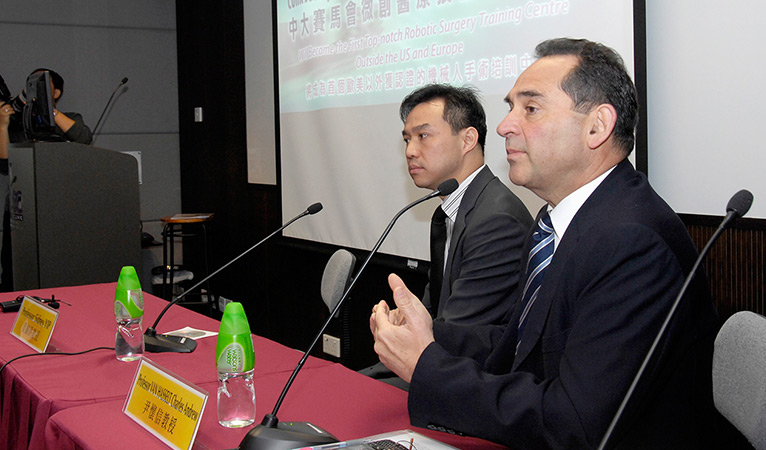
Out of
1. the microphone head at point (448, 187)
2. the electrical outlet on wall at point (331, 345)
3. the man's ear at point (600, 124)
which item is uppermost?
the man's ear at point (600, 124)

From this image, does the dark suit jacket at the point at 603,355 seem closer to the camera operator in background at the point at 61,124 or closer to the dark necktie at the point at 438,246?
the dark necktie at the point at 438,246

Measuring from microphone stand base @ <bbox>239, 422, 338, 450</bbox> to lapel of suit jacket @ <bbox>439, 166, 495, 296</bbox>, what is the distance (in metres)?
1.01

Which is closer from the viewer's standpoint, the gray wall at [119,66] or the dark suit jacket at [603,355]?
the dark suit jacket at [603,355]

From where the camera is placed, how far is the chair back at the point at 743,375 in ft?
3.90

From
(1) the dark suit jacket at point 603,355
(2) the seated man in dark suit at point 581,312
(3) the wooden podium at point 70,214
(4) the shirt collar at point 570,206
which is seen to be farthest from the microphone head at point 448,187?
(3) the wooden podium at point 70,214

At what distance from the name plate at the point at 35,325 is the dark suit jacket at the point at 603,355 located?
1.12 m

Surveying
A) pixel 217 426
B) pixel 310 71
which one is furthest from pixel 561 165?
pixel 310 71

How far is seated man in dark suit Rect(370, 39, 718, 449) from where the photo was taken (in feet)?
3.72

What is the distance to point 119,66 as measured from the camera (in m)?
5.38

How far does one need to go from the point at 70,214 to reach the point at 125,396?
2.44 metres

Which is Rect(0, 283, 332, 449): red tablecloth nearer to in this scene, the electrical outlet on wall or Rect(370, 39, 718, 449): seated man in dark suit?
Rect(370, 39, 718, 449): seated man in dark suit

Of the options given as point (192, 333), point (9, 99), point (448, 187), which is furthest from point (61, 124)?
point (448, 187)

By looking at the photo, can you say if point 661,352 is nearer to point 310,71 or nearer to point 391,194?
point 391,194

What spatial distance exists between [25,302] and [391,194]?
1.72 metres
